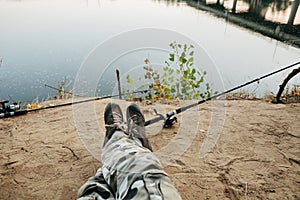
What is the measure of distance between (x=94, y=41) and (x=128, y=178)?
17.9ft

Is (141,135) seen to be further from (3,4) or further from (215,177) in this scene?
(3,4)

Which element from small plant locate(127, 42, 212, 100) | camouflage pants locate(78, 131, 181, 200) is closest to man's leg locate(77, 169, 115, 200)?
camouflage pants locate(78, 131, 181, 200)

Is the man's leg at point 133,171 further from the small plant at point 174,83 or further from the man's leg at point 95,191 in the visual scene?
the small plant at point 174,83

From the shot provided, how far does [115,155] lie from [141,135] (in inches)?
13.6

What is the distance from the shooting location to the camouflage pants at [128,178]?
3.81ft

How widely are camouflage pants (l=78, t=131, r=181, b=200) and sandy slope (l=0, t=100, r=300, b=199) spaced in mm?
285

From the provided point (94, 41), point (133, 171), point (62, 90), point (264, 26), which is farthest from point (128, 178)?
point (264, 26)

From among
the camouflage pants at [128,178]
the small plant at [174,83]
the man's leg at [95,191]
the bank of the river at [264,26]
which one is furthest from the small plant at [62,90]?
the bank of the river at [264,26]

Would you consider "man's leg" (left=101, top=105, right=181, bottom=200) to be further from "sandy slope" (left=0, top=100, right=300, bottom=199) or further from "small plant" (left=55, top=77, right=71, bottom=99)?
"small plant" (left=55, top=77, right=71, bottom=99)

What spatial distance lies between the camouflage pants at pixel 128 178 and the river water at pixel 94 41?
2.22 meters

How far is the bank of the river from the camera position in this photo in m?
7.01

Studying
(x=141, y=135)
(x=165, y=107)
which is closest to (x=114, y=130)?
(x=141, y=135)

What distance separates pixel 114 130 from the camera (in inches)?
72.2

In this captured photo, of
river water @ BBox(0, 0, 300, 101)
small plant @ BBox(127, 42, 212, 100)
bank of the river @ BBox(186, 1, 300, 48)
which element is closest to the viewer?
small plant @ BBox(127, 42, 212, 100)
